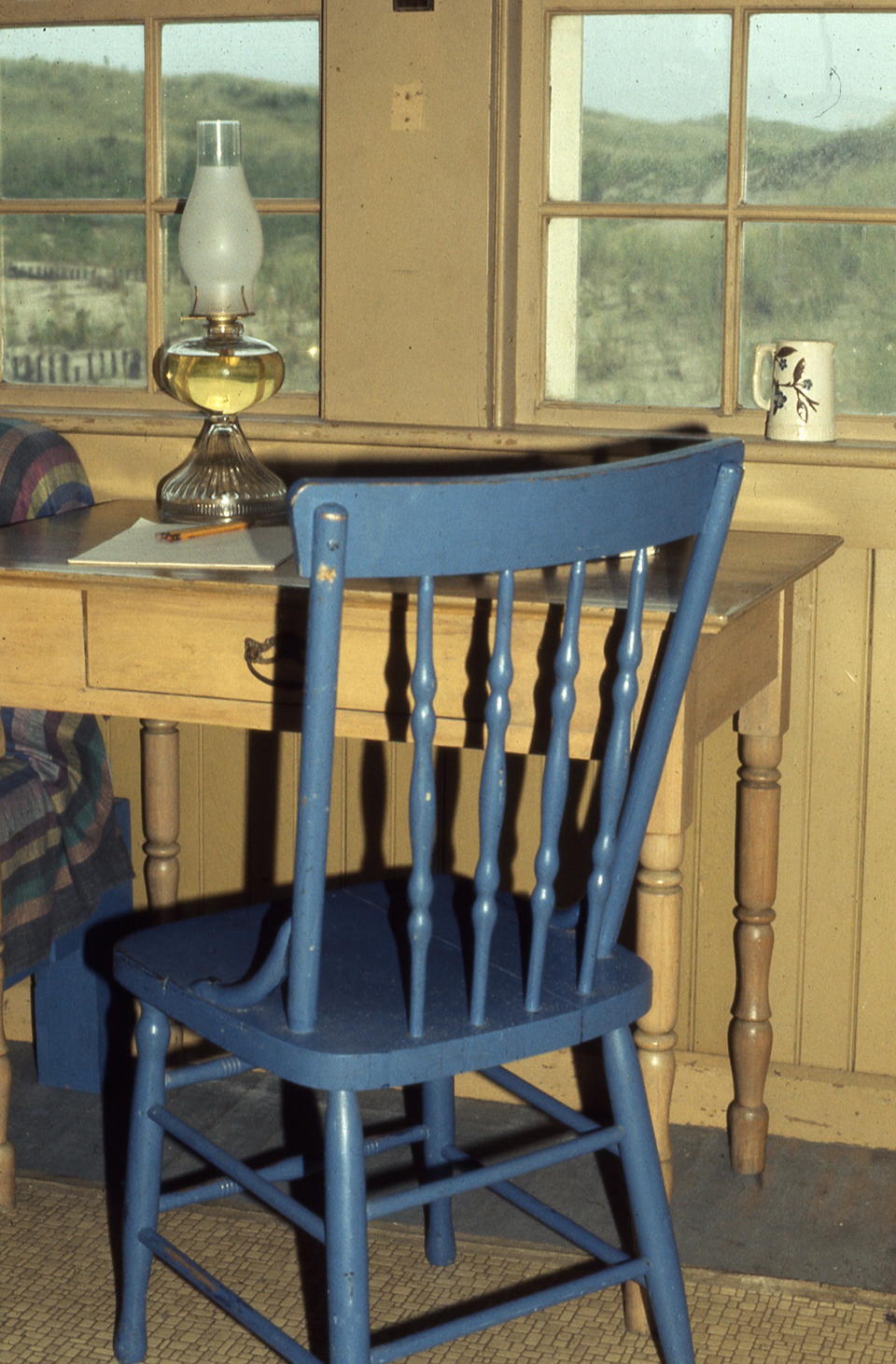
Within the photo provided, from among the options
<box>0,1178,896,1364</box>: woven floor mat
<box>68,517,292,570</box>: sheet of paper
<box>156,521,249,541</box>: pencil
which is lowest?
<box>0,1178,896,1364</box>: woven floor mat

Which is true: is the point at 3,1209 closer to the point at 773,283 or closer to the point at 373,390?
the point at 373,390

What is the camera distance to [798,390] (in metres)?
2.16

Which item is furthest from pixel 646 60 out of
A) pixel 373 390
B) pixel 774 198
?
pixel 373 390

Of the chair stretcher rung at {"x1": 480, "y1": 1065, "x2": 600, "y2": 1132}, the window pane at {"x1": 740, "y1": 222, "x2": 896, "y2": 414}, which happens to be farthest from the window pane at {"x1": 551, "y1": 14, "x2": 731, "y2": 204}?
the chair stretcher rung at {"x1": 480, "y1": 1065, "x2": 600, "y2": 1132}

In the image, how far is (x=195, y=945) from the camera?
1.64 m

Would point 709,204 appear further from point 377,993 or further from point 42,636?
point 377,993

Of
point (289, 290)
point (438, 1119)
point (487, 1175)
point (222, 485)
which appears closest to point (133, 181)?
point (289, 290)

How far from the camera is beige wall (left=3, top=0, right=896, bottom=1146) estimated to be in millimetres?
2223

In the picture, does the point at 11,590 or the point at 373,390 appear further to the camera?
the point at 373,390

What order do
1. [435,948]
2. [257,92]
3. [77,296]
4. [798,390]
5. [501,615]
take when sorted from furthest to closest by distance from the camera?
[77,296] < [257,92] < [798,390] < [435,948] < [501,615]

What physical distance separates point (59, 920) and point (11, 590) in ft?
1.78

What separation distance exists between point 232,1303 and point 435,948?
0.38 meters

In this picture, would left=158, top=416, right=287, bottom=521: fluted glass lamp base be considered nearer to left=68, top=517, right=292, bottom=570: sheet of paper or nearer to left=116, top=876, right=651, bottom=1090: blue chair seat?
left=68, top=517, right=292, bottom=570: sheet of paper

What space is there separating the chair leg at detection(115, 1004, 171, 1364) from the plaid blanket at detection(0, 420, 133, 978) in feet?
1.69
